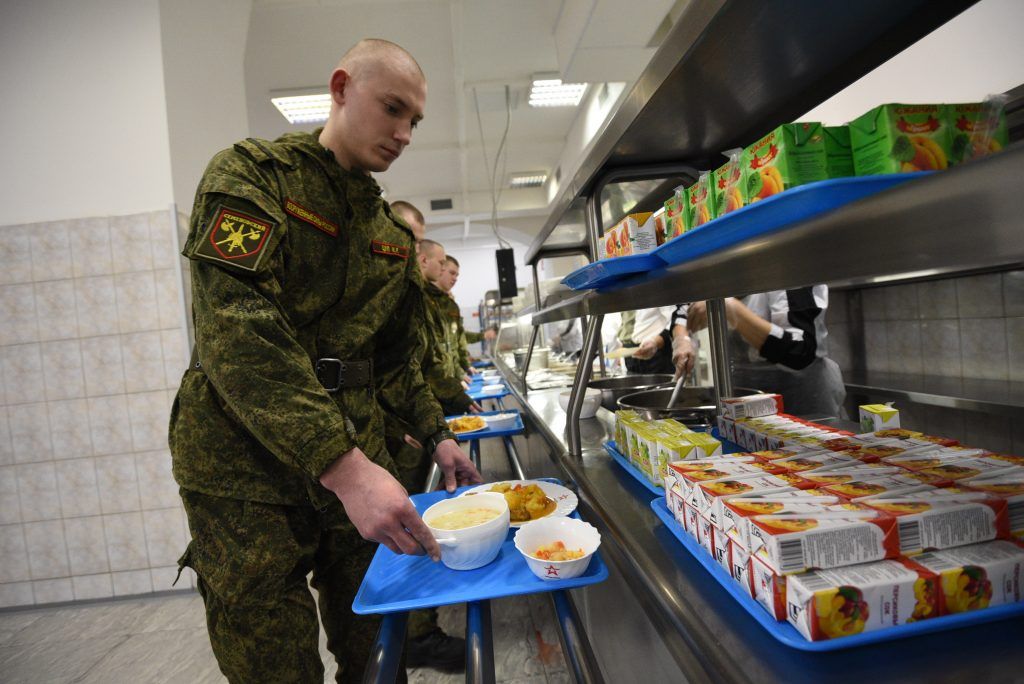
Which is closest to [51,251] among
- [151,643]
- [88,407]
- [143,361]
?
[143,361]

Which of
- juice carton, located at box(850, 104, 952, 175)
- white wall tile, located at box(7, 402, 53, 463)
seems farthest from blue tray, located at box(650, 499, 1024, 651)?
white wall tile, located at box(7, 402, 53, 463)

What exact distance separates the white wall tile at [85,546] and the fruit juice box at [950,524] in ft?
13.9

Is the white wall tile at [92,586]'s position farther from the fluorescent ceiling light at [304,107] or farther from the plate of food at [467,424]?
the fluorescent ceiling light at [304,107]

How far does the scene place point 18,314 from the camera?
3.17 meters

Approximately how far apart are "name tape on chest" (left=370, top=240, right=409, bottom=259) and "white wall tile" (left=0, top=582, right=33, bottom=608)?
3.68 metres

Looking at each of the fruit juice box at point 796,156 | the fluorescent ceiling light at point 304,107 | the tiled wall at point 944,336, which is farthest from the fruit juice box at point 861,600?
the fluorescent ceiling light at point 304,107

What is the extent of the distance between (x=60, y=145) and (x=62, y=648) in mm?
3009

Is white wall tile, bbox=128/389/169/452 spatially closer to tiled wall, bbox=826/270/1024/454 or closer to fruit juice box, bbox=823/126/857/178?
fruit juice box, bbox=823/126/857/178

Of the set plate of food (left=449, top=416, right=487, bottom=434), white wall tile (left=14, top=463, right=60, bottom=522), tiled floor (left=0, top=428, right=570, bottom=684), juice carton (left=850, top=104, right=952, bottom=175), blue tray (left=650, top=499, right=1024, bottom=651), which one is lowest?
tiled floor (left=0, top=428, right=570, bottom=684)

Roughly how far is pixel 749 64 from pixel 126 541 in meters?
4.18

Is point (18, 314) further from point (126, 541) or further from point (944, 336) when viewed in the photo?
point (944, 336)

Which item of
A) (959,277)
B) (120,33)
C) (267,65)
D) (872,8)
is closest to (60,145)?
(120,33)

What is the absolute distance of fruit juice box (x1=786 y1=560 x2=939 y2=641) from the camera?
1.63 ft

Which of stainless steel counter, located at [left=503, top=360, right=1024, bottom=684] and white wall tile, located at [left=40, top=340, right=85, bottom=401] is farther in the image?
white wall tile, located at [left=40, top=340, right=85, bottom=401]
